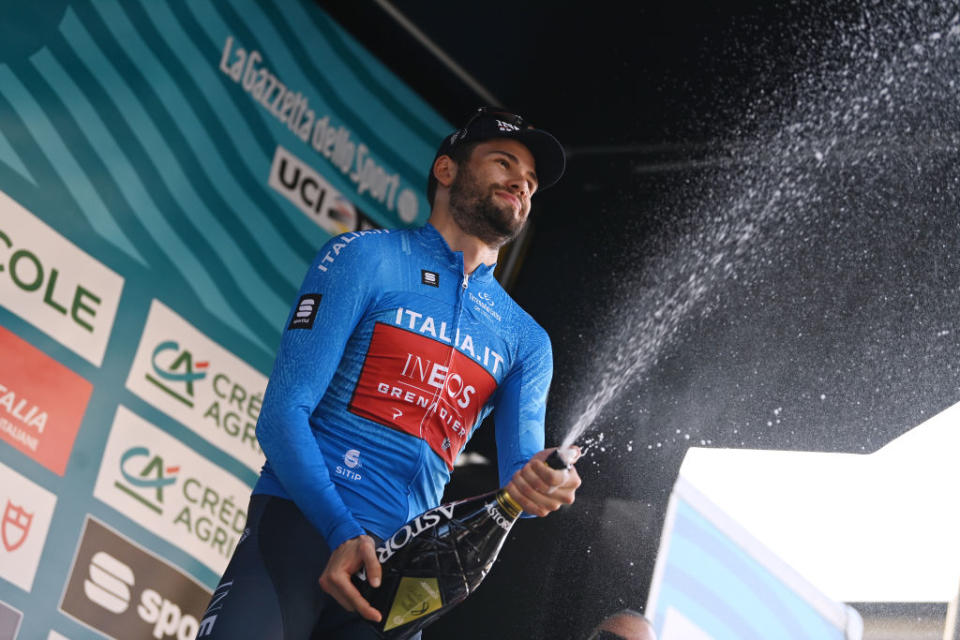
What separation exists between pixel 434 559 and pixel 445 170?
775 mm

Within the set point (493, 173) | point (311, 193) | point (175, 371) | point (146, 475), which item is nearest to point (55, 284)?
point (175, 371)

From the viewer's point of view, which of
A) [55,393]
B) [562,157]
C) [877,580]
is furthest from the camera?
[55,393]

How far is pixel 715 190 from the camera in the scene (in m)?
3.43

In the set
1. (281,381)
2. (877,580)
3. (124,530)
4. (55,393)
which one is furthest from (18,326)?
(877,580)

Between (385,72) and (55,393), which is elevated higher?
(385,72)

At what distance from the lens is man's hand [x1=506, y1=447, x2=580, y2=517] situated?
1472 millimetres

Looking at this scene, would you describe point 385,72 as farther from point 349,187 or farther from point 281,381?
point 281,381

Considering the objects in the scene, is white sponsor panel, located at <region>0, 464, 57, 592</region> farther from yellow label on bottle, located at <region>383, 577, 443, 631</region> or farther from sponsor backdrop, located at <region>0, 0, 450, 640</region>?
yellow label on bottle, located at <region>383, 577, 443, 631</region>

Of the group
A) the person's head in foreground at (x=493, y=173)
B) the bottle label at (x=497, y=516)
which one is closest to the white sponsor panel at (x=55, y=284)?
the person's head in foreground at (x=493, y=173)

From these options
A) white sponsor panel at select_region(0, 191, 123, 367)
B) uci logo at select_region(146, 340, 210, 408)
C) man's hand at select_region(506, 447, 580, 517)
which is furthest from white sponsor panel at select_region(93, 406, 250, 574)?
man's hand at select_region(506, 447, 580, 517)

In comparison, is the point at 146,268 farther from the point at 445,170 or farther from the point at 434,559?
the point at 434,559

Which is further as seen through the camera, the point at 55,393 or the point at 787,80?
the point at 787,80

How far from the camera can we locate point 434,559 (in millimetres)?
1494

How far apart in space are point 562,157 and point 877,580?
1.19m
